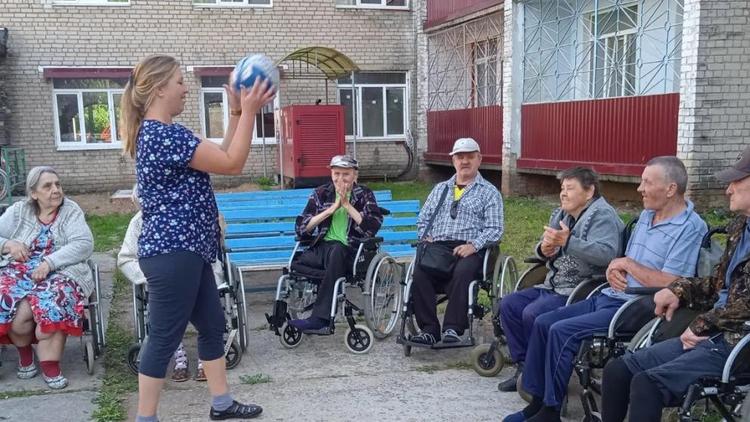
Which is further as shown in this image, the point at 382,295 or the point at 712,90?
Result: the point at 712,90

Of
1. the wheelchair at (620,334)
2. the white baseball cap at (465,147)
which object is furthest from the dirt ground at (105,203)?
the wheelchair at (620,334)

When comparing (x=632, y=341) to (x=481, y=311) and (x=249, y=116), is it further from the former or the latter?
(x=249, y=116)

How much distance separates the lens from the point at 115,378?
405cm

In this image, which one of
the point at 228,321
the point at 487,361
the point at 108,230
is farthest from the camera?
the point at 108,230

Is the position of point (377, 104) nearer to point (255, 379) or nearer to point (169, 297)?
point (255, 379)

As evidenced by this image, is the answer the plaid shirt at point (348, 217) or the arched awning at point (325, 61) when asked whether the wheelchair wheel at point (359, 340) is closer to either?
the plaid shirt at point (348, 217)

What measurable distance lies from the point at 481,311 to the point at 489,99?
10583mm

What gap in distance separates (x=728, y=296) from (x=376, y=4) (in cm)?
1421

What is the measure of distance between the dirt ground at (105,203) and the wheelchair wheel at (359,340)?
7.88m

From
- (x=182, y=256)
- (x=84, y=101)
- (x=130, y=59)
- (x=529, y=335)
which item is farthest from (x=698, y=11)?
(x=84, y=101)

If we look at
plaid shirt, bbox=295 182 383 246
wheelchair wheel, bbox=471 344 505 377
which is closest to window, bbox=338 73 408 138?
plaid shirt, bbox=295 182 383 246

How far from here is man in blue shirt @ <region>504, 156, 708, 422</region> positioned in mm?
3158

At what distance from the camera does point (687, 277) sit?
3096mm

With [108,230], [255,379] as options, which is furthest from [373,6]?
[255,379]
